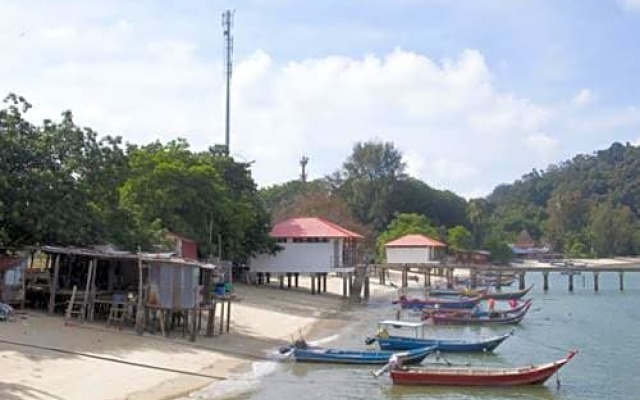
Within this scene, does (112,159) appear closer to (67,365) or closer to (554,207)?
(67,365)

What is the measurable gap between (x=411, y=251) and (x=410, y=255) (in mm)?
420

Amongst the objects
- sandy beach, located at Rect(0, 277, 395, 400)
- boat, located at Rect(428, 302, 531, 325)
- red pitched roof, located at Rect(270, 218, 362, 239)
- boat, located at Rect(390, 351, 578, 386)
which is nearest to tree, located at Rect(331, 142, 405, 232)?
red pitched roof, located at Rect(270, 218, 362, 239)

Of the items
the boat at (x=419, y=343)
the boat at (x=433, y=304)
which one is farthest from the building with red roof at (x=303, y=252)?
the boat at (x=419, y=343)

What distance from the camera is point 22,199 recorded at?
31.0 metres

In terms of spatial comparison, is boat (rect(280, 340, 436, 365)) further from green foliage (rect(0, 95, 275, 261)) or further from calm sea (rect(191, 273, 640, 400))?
green foliage (rect(0, 95, 275, 261))

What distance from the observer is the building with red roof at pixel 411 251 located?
82562mm

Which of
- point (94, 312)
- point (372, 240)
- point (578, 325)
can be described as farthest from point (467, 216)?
point (94, 312)

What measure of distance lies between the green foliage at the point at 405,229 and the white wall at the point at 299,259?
126ft

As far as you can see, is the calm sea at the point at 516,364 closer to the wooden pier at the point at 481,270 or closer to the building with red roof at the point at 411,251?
the wooden pier at the point at 481,270

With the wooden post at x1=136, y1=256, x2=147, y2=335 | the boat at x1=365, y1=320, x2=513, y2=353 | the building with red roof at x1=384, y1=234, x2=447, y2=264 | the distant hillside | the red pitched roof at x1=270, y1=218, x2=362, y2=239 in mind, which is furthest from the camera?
the distant hillside

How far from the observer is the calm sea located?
80.6 feet

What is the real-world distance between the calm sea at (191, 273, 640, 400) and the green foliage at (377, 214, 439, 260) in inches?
1630

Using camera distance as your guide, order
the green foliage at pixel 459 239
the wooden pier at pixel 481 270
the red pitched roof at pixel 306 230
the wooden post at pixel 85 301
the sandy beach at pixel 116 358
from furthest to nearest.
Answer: the green foliage at pixel 459 239 < the wooden pier at pixel 481 270 < the red pitched roof at pixel 306 230 < the wooden post at pixel 85 301 < the sandy beach at pixel 116 358

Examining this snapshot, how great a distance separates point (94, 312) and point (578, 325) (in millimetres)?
27985
